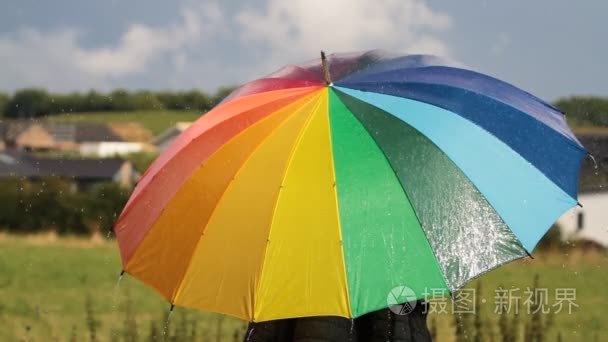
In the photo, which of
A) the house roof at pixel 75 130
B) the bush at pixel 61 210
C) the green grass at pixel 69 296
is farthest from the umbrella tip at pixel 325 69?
the house roof at pixel 75 130

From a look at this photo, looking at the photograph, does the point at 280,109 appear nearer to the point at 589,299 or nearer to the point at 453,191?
the point at 453,191

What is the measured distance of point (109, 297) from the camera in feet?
62.5

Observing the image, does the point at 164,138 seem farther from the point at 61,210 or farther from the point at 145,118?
the point at 61,210

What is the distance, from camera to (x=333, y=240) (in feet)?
14.0

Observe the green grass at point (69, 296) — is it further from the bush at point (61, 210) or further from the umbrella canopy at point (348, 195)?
the bush at point (61, 210)

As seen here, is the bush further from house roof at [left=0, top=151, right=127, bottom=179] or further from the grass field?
house roof at [left=0, top=151, right=127, bottom=179]

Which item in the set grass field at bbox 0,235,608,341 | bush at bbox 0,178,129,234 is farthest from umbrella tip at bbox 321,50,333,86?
bush at bbox 0,178,129,234

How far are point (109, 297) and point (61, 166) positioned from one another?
53.3 m

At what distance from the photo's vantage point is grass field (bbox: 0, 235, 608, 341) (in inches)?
408

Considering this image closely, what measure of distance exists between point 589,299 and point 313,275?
54.0 ft

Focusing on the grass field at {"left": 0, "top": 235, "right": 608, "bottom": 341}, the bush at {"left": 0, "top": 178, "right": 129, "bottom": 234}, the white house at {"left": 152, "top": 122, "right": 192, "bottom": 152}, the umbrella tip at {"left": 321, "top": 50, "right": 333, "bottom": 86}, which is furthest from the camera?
the white house at {"left": 152, "top": 122, "right": 192, "bottom": 152}

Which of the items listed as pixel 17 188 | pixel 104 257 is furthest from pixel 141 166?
pixel 104 257

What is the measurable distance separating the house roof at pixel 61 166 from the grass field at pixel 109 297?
1118 inches

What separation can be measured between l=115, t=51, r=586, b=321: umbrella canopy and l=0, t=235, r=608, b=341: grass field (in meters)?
2.99
